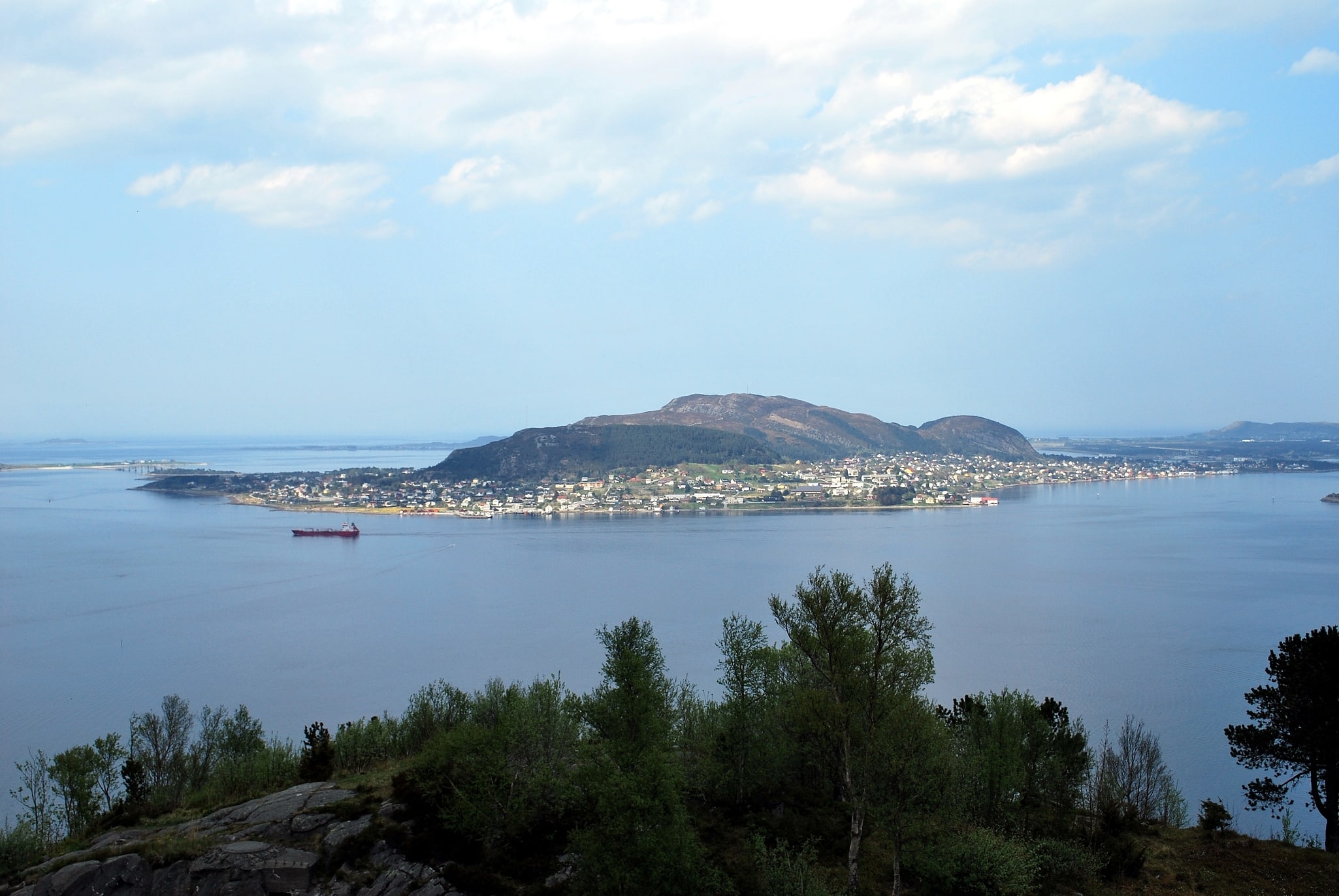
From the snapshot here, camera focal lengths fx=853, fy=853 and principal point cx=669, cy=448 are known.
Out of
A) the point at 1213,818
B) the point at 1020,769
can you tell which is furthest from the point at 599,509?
the point at 1213,818

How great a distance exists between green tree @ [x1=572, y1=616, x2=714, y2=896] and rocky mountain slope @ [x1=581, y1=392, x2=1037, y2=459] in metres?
91.3

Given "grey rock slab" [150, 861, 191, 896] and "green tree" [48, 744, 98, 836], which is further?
"green tree" [48, 744, 98, 836]

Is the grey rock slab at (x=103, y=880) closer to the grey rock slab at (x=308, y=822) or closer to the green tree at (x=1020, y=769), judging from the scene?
the grey rock slab at (x=308, y=822)

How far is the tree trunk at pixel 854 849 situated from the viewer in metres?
7.06

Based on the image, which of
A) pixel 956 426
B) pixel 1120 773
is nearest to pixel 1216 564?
pixel 1120 773

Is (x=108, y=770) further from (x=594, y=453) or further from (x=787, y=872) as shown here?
(x=594, y=453)

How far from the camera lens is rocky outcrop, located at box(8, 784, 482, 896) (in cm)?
Result: 770

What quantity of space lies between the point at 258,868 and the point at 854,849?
5393 mm

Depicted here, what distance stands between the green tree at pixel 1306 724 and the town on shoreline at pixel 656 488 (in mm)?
51036

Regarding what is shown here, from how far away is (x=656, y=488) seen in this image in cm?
6875

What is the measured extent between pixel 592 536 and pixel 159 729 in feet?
107

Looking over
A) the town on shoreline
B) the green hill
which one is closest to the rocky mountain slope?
the green hill

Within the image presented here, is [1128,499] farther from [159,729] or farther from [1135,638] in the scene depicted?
[159,729]

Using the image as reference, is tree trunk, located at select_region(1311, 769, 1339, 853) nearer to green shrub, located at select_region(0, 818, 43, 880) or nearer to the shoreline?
green shrub, located at select_region(0, 818, 43, 880)
